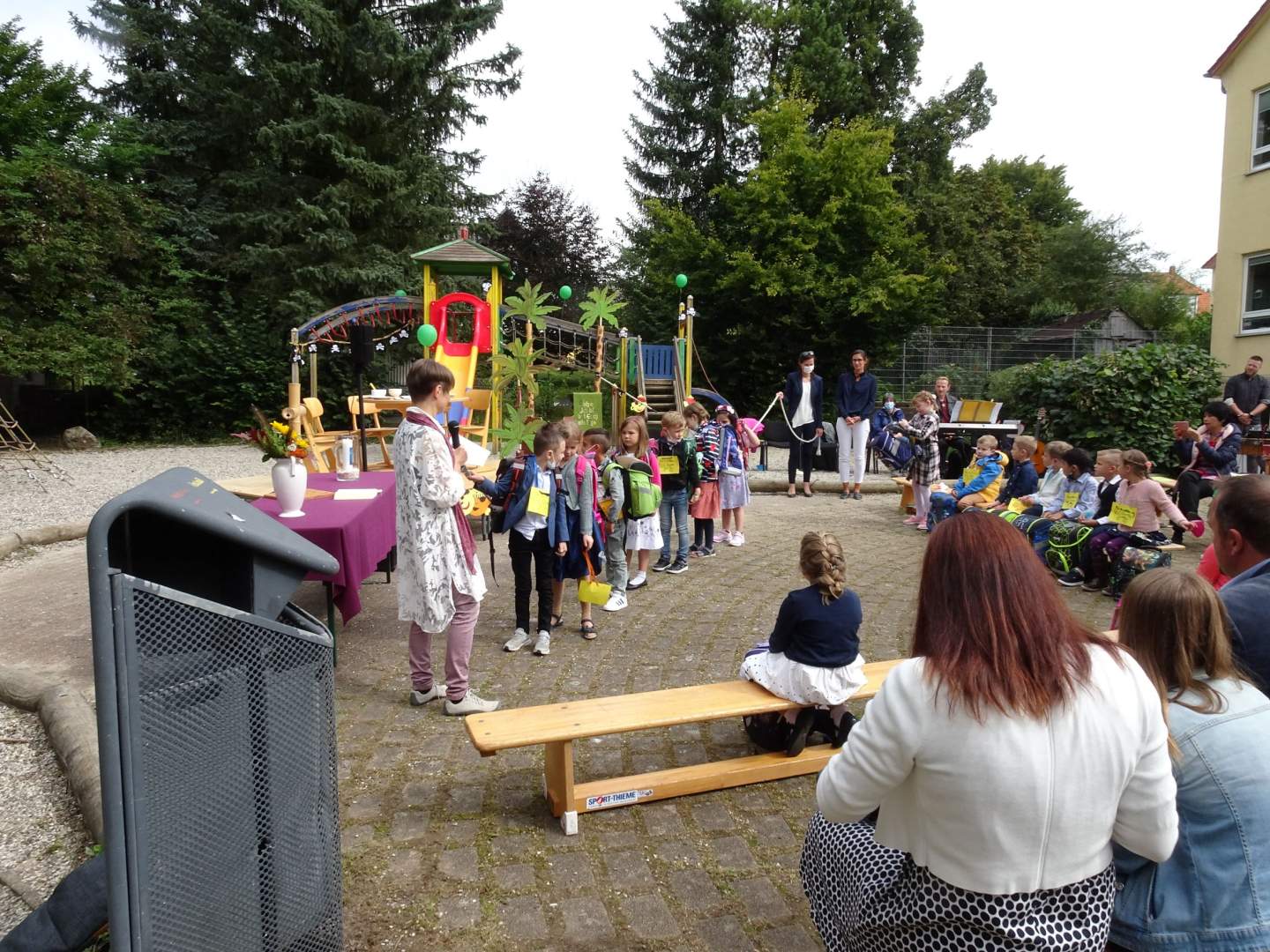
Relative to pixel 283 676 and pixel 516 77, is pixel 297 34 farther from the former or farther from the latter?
pixel 283 676

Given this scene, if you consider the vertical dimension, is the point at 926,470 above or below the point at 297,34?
below

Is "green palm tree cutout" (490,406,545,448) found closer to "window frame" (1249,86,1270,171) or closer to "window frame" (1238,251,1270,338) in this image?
"window frame" (1238,251,1270,338)

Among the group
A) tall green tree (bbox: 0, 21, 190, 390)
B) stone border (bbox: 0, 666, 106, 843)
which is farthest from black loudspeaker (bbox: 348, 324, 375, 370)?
tall green tree (bbox: 0, 21, 190, 390)

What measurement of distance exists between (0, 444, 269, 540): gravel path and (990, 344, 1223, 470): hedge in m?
12.6

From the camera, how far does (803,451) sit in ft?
41.0

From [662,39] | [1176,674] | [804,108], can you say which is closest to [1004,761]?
[1176,674]

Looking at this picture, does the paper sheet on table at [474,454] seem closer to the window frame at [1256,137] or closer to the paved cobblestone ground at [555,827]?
the paved cobblestone ground at [555,827]

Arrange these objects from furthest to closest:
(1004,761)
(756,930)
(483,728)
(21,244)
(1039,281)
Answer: (1039,281) → (21,244) → (483,728) → (756,930) → (1004,761)

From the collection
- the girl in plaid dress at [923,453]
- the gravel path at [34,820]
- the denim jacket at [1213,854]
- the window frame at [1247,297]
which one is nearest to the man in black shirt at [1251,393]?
the girl in plaid dress at [923,453]

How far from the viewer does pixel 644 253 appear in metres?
26.9

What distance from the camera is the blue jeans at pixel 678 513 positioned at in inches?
312

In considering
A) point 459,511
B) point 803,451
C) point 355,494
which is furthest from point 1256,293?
point 459,511

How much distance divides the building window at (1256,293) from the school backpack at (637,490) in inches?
629

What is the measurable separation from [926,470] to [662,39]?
2149 cm
